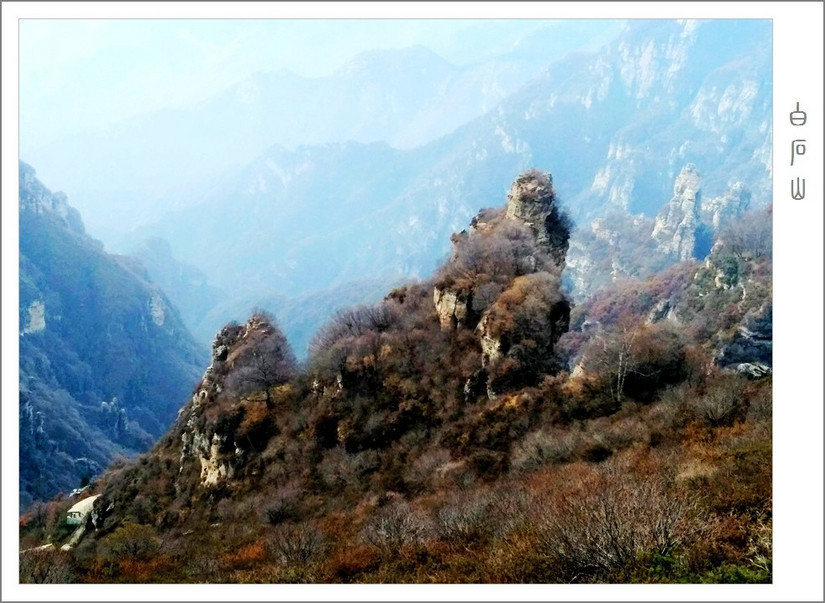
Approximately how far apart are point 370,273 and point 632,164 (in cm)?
9994

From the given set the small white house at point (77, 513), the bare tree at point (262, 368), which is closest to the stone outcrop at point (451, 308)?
the bare tree at point (262, 368)

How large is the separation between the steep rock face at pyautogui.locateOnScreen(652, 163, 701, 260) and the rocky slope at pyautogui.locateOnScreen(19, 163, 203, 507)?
106 m

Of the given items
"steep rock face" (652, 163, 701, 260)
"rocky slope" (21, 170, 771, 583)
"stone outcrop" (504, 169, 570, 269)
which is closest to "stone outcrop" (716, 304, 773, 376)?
"rocky slope" (21, 170, 771, 583)

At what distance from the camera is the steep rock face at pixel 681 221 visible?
115250 millimetres

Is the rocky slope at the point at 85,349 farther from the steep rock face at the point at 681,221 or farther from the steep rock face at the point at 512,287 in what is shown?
the steep rock face at the point at 681,221

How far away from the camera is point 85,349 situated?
392 ft

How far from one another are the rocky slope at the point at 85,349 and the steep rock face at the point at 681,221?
106 m

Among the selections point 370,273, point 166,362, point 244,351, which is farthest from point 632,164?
point 244,351

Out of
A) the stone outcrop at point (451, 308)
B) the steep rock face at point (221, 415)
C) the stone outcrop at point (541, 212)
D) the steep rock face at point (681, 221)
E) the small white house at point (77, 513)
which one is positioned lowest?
the small white house at point (77, 513)

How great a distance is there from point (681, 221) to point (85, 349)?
128 meters

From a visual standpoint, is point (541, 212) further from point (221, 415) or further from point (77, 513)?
point (77, 513)

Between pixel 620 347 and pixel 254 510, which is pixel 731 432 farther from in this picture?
pixel 254 510

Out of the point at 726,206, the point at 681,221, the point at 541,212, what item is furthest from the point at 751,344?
the point at 726,206

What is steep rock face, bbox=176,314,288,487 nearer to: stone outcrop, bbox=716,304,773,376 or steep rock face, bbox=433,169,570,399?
steep rock face, bbox=433,169,570,399
